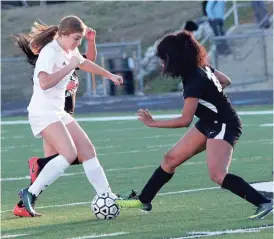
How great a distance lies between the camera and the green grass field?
831cm

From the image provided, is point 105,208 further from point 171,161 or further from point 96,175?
point 171,161

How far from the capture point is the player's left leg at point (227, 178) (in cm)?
855

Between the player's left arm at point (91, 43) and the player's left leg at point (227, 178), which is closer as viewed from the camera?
the player's left leg at point (227, 178)

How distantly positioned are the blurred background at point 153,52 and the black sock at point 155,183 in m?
14.1

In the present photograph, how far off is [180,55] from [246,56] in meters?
17.3

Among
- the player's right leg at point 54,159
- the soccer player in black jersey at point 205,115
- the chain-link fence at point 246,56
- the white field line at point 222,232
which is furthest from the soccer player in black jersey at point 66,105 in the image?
the chain-link fence at point 246,56

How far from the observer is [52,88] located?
9.28 m

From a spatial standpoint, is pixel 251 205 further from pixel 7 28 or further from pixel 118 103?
pixel 7 28

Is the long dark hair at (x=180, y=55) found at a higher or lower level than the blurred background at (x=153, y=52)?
higher

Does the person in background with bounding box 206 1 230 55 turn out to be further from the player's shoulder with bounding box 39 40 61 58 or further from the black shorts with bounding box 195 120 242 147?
the black shorts with bounding box 195 120 242 147

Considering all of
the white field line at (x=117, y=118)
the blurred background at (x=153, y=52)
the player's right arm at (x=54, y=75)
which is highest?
the player's right arm at (x=54, y=75)

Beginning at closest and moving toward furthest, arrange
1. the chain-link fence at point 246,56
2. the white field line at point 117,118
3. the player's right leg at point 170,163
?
the player's right leg at point 170,163 → the white field line at point 117,118 → the chain-link fence at point 246,56

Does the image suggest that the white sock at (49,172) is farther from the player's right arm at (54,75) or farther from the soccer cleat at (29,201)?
the player's right arm at (54,75)

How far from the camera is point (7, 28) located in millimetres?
37562
